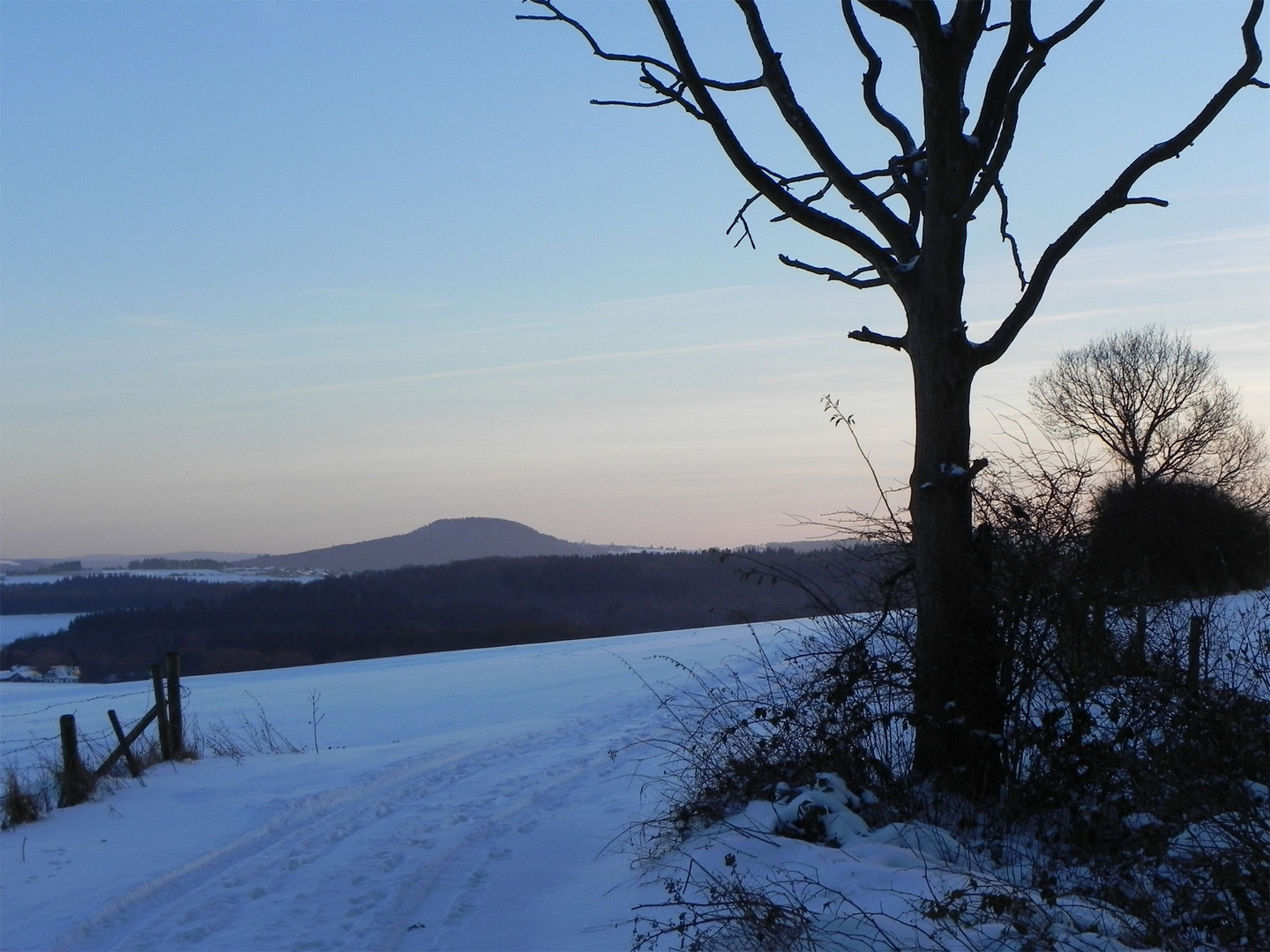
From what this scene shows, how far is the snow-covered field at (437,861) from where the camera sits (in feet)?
16.6

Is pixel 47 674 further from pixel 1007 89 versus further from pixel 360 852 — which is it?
pixel 1007 89

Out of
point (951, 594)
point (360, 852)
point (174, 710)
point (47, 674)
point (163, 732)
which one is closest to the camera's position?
point (951, 594)

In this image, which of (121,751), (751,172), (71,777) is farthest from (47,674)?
(751,172)

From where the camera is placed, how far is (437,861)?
7.00 m

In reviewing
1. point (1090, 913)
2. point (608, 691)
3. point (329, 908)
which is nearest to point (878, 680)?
point (1090, 913)

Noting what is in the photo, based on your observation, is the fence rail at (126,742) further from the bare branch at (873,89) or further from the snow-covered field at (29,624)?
the snow-covered field at (29,624)

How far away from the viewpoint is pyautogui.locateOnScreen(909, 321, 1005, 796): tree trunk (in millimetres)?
6496

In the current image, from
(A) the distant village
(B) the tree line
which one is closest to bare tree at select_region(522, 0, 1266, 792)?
(B) the tree line

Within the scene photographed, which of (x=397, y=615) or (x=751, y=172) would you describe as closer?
(x=751, y=172)

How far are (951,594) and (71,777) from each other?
29.7 feet

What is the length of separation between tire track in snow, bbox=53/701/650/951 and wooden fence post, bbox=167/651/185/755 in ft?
11.8

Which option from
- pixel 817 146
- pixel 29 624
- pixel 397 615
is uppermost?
pixel 817 146

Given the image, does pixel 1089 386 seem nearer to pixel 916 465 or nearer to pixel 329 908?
pixel 916 465

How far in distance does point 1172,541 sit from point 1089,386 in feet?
130
